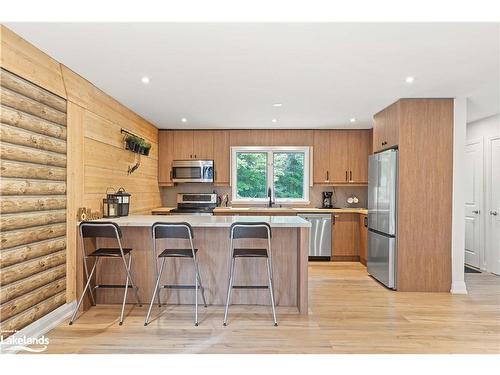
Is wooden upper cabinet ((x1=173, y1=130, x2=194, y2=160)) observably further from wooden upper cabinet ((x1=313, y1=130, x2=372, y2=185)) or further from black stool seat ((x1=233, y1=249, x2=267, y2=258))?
black stool seat ((x1=233, y1=249, x2=267, y2=258))

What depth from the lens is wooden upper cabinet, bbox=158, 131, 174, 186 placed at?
6484mm

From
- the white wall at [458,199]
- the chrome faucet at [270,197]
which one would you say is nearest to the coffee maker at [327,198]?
the chrome faucet at [270,197]

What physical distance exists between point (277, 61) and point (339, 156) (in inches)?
145

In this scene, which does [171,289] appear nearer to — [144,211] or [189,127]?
[144,211]

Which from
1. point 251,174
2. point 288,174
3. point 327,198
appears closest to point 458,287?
point 327,198

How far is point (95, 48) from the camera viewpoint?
9.24ft

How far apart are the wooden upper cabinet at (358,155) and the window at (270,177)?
85cm

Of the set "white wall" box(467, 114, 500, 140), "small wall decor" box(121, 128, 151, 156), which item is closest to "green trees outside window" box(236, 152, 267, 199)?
"small wall decor" box(121, 128, 151, 156)

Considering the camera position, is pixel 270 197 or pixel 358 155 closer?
pixel 358 155

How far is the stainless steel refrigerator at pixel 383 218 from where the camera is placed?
436 cm

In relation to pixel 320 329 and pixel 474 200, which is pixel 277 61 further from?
pixel 474 200

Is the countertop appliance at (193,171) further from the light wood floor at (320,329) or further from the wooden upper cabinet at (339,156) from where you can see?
the light wood floor at (320,329)

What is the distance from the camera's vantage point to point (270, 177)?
663 centimetres
